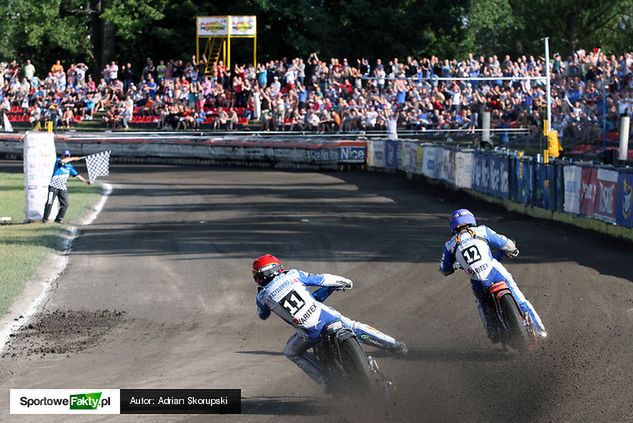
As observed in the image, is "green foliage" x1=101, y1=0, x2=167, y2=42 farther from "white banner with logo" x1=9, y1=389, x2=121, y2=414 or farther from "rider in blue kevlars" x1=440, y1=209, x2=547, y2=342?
"white banner with logo" x1=9, y1=389, x2=121, y2=414

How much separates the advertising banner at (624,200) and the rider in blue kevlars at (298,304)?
10.7 metres

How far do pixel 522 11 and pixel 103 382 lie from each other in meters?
55.1

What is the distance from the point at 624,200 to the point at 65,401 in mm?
12727

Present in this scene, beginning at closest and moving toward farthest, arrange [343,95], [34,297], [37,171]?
[34,297] < [37,171] < [343,95]

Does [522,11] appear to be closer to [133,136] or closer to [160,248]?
[133,136]

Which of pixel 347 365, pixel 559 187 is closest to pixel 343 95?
pixel 559 187

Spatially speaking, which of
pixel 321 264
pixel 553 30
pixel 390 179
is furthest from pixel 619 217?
pixel 553 30

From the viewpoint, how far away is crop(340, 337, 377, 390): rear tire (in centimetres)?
924

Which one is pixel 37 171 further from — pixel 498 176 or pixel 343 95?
pixel 343 95

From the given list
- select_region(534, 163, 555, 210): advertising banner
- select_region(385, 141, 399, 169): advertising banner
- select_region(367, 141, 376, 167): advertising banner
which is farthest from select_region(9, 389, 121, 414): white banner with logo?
select_region(367, 141, 376, 167): advertising banner

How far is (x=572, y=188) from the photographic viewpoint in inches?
859

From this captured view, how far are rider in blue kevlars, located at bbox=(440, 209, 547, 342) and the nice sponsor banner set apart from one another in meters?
2.95

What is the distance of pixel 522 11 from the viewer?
6219cm

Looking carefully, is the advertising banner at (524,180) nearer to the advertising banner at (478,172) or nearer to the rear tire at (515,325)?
the advertising banner at (478,172)
